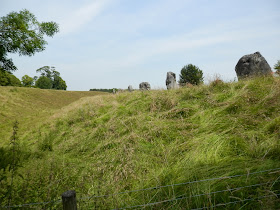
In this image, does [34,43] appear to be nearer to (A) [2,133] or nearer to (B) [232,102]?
(A) [2,133]

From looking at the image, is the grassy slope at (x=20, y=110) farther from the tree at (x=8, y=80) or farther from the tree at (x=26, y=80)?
the tree at (x=26, y=80)

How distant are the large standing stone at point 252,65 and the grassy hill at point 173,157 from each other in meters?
3.05

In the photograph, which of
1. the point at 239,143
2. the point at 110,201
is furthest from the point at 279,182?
the point at 110,201

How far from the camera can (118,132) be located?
5379mm

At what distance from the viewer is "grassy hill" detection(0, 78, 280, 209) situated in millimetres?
2264

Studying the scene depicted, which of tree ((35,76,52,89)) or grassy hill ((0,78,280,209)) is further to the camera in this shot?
tree ((35,76,52,89))

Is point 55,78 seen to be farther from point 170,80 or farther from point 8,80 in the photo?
point 170,80

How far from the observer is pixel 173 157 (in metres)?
3.50

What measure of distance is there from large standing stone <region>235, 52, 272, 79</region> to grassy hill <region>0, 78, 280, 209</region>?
3.05 metres

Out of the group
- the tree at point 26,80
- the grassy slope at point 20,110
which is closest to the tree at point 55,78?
the tree at point 26,80

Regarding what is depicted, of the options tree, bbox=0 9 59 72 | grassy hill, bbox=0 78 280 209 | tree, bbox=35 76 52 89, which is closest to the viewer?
grassy hill, bbox=0 78 280 209

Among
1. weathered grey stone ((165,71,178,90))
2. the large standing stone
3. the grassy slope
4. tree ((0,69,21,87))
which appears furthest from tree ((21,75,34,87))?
the large standing stone

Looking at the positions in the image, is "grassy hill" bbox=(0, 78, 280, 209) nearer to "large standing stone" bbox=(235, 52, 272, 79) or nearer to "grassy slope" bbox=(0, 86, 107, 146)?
"large standing stone" bbox=(235, 52, 272, 79)

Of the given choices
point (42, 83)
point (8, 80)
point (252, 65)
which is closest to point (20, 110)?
point (252, 65)
